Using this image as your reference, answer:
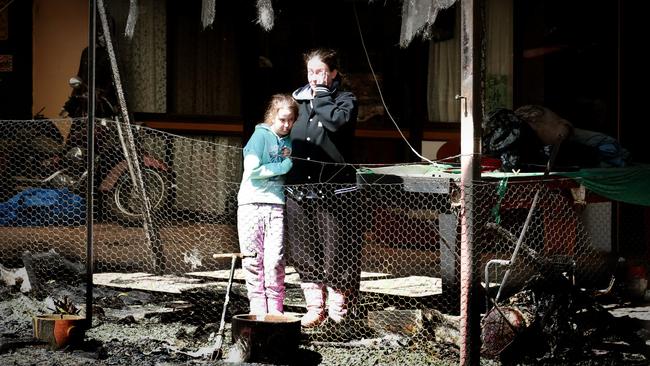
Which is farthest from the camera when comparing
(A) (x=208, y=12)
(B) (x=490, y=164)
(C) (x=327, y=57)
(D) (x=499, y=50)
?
(D) (x=499, y=50)

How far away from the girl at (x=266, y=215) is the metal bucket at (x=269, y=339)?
33.2 inches

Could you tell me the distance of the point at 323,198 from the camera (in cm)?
721

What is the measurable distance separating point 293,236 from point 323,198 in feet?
1.28

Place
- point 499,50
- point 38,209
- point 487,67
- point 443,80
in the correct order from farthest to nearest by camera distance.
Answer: point 443,80, point 499,50, point 487,67, point 38,209

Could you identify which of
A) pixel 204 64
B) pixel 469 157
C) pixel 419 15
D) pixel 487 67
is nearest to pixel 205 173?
pixel 204 64

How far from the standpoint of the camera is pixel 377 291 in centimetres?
898

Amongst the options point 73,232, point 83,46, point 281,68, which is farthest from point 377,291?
point 83,46

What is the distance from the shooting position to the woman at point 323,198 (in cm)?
722

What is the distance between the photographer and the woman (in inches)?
284

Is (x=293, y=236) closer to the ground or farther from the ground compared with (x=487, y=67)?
closer to the ground

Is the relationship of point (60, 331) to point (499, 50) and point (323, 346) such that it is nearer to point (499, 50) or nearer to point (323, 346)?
point (323, 346)

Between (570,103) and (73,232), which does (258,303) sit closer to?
(73,232)

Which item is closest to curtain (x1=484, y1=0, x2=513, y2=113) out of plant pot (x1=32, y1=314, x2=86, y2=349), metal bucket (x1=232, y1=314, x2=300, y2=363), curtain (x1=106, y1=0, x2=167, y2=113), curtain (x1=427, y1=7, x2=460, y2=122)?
curtain (x1=427, y1=7, x2=460, y2=122)

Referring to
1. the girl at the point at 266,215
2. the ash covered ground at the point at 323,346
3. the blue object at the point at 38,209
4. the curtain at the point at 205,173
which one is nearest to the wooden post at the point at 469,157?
the ash covered ground at the point at 323,346
